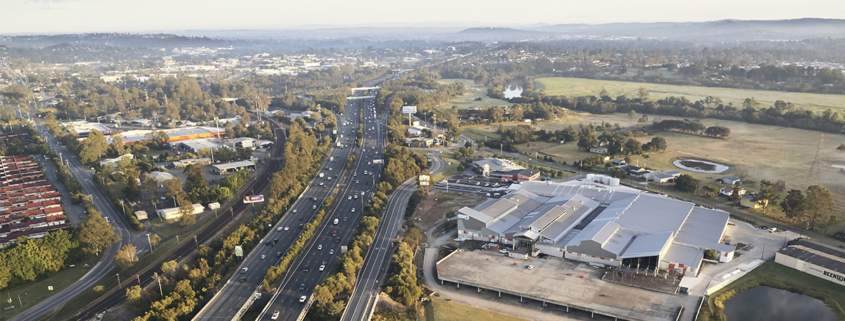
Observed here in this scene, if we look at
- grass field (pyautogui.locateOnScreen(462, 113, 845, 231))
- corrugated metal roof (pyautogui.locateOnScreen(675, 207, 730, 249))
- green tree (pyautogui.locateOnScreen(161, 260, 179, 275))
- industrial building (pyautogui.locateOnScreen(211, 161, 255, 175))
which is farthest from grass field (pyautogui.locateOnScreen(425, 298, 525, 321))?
industrial building (pyautogui.locateOnScreen(211, 161, 255, 175))

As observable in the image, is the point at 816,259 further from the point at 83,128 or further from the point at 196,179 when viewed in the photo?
the point at 83,128

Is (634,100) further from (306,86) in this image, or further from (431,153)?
(306,86)

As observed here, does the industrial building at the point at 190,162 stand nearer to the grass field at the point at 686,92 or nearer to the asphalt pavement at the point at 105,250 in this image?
the asphalt pavement at the point at 105,250

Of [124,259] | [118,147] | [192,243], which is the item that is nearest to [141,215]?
[192,243]

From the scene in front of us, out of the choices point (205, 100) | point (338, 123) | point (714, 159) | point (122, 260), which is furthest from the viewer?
point (205, 100)

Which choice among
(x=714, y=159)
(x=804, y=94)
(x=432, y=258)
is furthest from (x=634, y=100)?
(x=432, y=258)

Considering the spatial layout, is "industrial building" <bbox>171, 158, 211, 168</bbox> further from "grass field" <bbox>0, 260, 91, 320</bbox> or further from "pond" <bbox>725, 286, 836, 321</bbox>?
"pond" <bbox>725, 286, 836, 321</bbox>

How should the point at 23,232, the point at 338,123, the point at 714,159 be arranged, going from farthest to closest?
the point at 338,123
the point at 714,159
the point at 23,232
